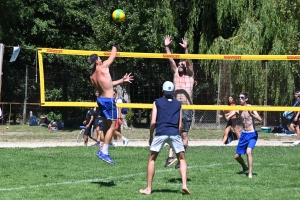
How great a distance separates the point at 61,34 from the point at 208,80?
12691 mm

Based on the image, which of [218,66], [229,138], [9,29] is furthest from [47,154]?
[9,29]

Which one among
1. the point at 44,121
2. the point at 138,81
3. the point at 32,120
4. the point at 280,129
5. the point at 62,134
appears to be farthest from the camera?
the point at 44,121

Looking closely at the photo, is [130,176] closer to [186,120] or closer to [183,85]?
[186,120]

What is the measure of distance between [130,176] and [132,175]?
6.3 inches

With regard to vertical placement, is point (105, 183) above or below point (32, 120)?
below

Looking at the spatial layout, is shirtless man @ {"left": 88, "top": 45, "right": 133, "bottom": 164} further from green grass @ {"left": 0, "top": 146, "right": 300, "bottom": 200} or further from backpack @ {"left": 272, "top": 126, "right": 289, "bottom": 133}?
backpack @ {"left": 272, "top": 126, "right": 289, "bottom": 133}

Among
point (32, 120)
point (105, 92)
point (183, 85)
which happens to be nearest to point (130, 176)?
point (105, 92)

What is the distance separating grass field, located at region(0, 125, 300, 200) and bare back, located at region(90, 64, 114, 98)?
1644 millimetres

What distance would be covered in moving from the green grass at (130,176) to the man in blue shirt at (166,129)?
0.44 metres

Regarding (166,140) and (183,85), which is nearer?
(166,140)

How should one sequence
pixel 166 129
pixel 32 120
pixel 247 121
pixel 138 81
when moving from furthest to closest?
pixel 32 120 → pixel 138 81 → pixel 247 121 → pixel 166 129

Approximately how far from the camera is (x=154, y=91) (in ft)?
81.2

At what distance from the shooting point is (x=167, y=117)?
1127 cm

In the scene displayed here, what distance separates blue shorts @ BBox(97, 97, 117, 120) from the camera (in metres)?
12.8
